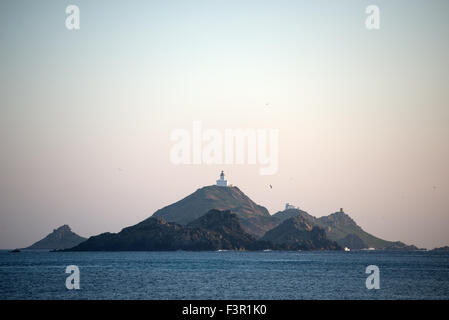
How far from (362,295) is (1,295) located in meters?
42.0

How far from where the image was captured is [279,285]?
77000 mm

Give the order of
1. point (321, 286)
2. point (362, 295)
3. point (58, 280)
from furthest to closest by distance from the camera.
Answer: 1. point (58, 280)
2. point (321, 286)
3. point (362, 295)

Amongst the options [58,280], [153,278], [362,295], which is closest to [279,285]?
[362,295]
